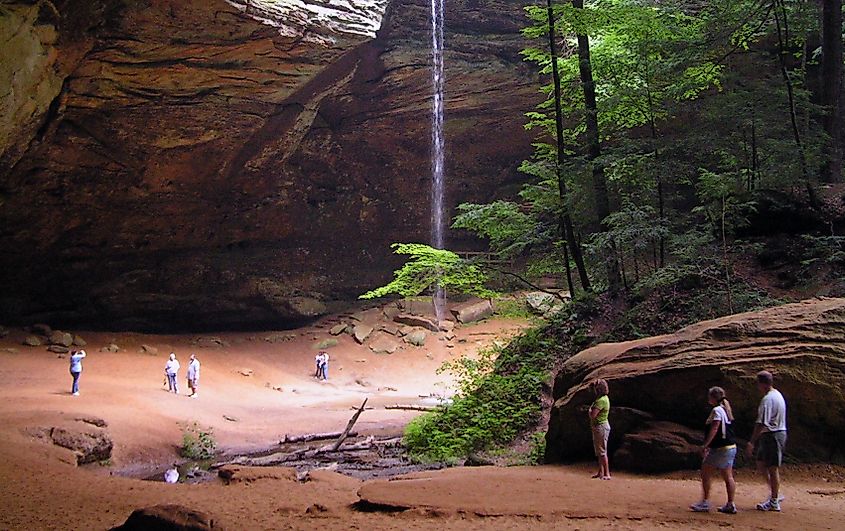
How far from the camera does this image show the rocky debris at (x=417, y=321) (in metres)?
27.9

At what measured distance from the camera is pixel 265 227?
2834 cm

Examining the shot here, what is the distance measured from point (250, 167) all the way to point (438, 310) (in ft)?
36.2

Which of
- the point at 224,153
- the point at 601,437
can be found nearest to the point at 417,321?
the point at 224,153

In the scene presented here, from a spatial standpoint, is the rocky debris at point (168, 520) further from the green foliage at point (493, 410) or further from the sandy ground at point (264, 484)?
the green foliage at point (493, 410)

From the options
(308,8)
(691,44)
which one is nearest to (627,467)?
(691,44)

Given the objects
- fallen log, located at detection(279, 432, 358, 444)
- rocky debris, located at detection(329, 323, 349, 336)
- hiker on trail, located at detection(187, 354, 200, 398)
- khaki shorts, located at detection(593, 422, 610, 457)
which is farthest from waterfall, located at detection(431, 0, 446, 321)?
khaki shorts, located at detection(593, 422, 610, 457)

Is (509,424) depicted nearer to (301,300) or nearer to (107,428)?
(107,428)

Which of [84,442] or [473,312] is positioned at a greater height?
[473,312]

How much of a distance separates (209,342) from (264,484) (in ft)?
60.1

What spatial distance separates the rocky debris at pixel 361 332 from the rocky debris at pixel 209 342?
18.6 feet

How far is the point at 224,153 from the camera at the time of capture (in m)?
23.7

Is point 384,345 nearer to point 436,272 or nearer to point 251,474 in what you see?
point 436,272

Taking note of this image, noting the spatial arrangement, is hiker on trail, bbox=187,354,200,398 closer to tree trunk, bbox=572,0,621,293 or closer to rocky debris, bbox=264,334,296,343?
rocky debris, bbox=264,334,296,343

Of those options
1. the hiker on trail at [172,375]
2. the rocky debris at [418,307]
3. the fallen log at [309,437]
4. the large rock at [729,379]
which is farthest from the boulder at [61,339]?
the large rock at [729,379]
